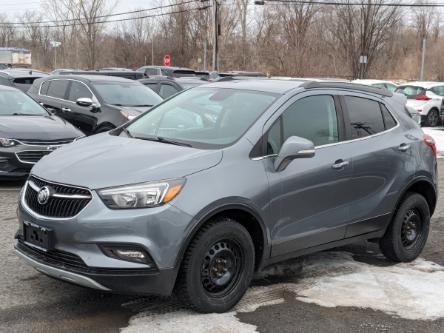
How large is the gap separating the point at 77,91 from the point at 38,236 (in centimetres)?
809

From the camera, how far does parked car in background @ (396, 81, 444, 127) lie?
2216cm

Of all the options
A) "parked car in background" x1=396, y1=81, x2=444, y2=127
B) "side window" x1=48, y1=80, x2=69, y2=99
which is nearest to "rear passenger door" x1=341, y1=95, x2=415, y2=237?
"side window" x1=48, y1=80, x2=69, y2=99

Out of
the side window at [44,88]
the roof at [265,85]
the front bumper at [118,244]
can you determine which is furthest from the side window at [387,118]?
the side window at [44,88]

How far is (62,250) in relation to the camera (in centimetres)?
391

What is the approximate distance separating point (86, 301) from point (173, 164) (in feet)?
4.15

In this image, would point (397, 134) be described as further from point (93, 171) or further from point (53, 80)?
point (53, 80)

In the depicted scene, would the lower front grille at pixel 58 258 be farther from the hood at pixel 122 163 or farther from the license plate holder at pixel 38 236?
the hood at pixel 122 163

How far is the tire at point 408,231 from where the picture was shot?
571cm

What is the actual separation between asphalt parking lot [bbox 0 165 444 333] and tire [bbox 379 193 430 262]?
0.58 ft

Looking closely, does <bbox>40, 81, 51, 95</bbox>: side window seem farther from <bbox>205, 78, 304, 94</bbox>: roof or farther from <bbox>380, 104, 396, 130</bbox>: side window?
<bbox>380, 104, 396, 130</bbox>: side window

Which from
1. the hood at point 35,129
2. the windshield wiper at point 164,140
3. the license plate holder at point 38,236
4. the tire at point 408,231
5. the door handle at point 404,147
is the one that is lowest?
the tire at point 408,231

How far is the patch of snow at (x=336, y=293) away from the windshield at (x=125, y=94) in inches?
254

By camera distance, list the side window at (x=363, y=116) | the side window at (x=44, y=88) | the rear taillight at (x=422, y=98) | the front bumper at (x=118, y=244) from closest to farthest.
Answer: the front bumper at (x=118, y=244) → the side window at (x=363, y=116) → the side window at (x=44, y=88) → the rear taillight at (x=422, y=98)

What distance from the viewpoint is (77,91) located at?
11.8 m
